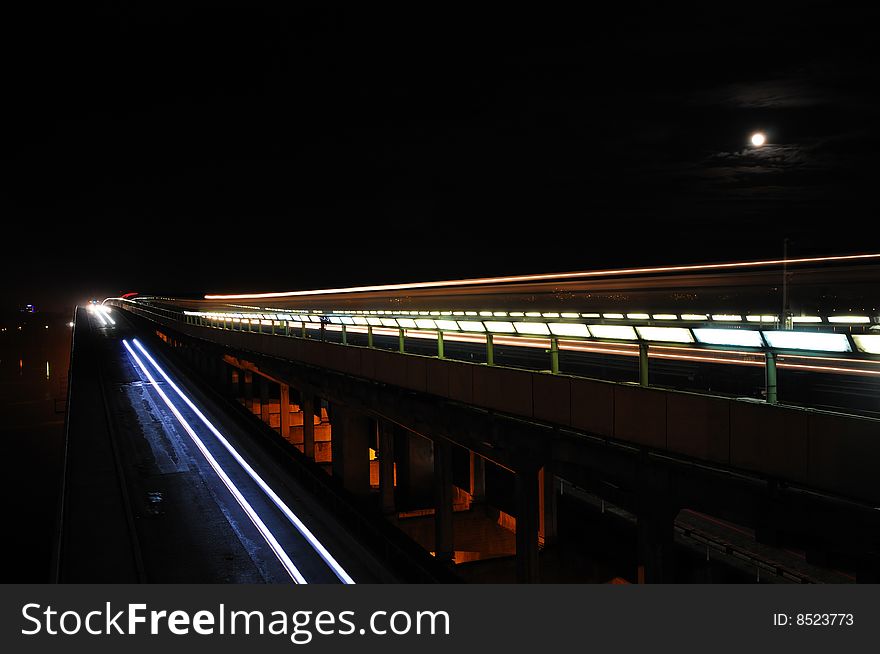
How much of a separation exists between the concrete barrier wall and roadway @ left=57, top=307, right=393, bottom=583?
3969 millimetres

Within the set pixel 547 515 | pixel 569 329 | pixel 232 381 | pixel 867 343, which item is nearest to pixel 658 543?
pixel 867 343

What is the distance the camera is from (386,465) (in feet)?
59.1

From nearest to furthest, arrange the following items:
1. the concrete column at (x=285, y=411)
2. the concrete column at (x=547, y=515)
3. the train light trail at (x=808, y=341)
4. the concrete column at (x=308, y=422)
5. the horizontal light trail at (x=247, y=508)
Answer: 1. the train light trail at (x=808, y=341)
2. the horizontal light trail at (x=247, y=508)
3. the concrete column at (x=547, y=515)
4. the concrete column at (x=308, y=422)
5. the concrete column at (x=285, y=411)

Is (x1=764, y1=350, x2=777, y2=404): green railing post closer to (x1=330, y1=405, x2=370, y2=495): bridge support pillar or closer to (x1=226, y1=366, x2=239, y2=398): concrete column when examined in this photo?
(x1=330, y1=405, x2=370, y2=495): bridge support pillar

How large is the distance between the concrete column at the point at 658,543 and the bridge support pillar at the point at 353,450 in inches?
450

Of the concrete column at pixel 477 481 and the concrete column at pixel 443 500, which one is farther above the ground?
the concrete column at pixel 443 500

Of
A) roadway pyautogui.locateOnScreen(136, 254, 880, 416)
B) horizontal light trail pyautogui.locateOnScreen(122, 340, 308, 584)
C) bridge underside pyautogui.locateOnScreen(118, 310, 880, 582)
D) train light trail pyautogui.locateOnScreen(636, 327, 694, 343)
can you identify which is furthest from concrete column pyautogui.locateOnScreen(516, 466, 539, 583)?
horizontal light trail pyautogui.locateOnScreen(122, 340, 308, 584)

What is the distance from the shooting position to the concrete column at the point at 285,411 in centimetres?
3014

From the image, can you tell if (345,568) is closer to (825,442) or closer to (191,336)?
(825,442)

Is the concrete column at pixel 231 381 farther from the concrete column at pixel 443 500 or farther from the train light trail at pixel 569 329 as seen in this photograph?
the train light trail at pixel 569 329

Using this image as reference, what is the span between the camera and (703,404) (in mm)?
6918

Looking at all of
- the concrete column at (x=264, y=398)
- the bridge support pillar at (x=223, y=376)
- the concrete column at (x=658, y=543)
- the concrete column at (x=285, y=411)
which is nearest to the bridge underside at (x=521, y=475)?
the concrete column at (x=658, y=543)

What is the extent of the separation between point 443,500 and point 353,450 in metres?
4.86

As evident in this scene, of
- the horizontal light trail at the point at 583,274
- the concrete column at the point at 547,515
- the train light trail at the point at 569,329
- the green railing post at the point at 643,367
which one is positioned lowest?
the concrete column at the point at 547,515
